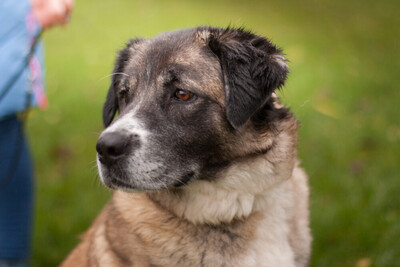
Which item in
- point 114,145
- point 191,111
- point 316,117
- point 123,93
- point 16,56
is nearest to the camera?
point 114,145

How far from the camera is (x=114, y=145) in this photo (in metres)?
2.66

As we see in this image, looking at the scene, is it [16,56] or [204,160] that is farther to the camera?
[16,56]

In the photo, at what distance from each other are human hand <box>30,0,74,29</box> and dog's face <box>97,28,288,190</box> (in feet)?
2.71

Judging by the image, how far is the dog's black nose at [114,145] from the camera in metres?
2.65

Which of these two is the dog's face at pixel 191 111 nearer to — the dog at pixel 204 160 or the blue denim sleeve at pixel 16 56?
the dog at pixel 204 160

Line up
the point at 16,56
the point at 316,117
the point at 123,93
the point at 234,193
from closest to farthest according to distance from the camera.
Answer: the point at 234,193, the point at 123,93, the point at 16,56, the point at 316,117

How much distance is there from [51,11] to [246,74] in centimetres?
150

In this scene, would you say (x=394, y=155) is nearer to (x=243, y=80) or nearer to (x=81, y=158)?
(x=243, y=80)

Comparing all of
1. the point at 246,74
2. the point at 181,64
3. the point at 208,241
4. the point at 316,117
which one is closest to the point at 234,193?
the point at 208,241

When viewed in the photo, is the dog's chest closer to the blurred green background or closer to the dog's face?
the dog's face

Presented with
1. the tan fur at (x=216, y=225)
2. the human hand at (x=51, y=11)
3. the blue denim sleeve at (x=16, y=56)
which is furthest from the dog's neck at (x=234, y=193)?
the human hand at (x=51, y=11)

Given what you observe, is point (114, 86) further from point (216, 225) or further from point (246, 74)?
point (216, 225)

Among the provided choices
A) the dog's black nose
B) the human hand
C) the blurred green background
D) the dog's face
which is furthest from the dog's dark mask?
the human hand

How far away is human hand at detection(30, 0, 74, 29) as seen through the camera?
3.43 metres
